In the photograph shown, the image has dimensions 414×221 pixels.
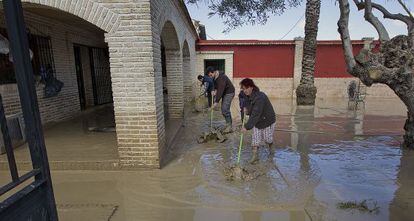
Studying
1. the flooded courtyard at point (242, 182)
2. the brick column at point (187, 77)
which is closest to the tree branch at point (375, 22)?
the flooded courtyard at point (242, 182)

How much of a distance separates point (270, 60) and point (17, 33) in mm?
15354

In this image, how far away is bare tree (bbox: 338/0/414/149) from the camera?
502 cm

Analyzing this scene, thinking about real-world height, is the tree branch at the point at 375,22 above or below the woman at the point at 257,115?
above

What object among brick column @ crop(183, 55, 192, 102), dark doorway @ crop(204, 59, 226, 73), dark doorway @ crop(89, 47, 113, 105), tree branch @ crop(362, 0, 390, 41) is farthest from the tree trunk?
dark doorway @ crop(89, 47, 113, 105)

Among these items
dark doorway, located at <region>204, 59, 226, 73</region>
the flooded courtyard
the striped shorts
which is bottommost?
the flooded courtyard

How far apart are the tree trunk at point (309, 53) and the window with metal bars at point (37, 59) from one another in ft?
29.1

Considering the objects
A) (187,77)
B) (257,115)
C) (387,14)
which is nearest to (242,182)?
(257,115)

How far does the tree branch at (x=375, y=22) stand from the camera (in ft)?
16.4

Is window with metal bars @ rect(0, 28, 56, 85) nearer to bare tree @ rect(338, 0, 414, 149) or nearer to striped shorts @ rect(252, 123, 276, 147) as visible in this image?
striped shorts @ rect(252, 123, 276, 147)

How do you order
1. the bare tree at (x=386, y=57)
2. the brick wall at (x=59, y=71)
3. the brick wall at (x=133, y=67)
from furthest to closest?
1. the brick wall at (x=59, y=71)
2. the bare tree at (x=386, y=57)
3. the brick wall at (x=133, y=67)

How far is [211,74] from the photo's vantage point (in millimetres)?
7590

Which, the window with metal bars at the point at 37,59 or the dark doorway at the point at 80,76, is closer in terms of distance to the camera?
the window with metal bars at the point at 37,59

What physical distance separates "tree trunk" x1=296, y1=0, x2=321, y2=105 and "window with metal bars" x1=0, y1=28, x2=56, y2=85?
8.86 meters

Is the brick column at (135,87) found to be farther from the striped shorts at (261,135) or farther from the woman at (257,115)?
the striped shorts at (261,135)
